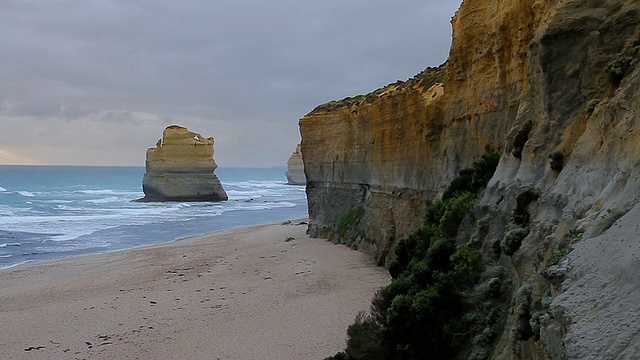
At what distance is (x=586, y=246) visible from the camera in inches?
197

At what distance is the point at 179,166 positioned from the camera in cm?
6531

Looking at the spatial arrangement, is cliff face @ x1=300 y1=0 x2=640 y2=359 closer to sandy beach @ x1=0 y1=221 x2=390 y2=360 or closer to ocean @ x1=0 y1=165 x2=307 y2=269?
sandy beach @ x1=0 y1=221 x2=390 y2=360

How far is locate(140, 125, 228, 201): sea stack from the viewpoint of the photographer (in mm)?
64875

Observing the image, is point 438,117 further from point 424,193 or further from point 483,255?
point 483,255

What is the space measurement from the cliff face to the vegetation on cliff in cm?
42

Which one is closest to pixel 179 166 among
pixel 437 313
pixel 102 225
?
pixel 102 225

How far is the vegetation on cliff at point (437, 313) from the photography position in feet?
26.1

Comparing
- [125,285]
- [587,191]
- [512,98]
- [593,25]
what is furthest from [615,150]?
[125,285]

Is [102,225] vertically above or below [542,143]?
below

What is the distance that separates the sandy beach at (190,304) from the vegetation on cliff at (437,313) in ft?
6.76

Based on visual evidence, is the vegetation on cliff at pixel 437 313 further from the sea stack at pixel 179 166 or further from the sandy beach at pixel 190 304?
the sea stack at pixel 179 166

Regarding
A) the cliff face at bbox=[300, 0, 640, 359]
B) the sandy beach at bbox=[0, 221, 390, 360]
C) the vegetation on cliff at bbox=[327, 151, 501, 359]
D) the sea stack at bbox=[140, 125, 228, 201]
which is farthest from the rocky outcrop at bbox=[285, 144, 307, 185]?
the vegetation on cliff at bbox=[327, 151, 501, 359]

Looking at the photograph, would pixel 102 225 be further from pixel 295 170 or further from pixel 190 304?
pixel 295 170

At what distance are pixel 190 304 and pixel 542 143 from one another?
11.1 metres
